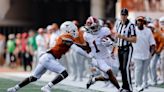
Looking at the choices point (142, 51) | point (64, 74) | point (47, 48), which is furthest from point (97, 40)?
point (47, 48)

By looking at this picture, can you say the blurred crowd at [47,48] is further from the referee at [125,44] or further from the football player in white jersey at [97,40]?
the referee at [125,44]

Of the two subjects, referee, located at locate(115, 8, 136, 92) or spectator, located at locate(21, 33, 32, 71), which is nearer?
referee, located at locate(115, 8, 136, 92)

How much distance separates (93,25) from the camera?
16.5 m

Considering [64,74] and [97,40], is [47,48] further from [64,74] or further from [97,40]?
[64,74]

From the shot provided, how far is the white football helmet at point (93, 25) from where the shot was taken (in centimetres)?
1645

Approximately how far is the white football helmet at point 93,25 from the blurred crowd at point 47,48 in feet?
1.60

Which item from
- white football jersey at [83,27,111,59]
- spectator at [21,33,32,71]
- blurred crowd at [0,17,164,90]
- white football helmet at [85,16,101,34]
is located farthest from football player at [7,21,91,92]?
spectator at [21,33,32,71]

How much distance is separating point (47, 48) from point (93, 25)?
8725mm

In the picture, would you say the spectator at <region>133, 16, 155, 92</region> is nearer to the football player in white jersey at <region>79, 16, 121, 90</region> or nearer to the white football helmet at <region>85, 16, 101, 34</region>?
the football player in white jersey at <region>79, 16, 121, 90</region>

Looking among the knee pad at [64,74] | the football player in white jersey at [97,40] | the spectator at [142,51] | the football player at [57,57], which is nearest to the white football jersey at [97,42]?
the football player in white jersey at [97,40]

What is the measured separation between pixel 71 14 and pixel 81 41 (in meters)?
30.3

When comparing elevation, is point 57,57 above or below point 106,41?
below

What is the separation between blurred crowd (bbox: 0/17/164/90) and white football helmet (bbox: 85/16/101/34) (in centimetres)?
49

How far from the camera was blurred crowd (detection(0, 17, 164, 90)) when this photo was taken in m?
20.2
